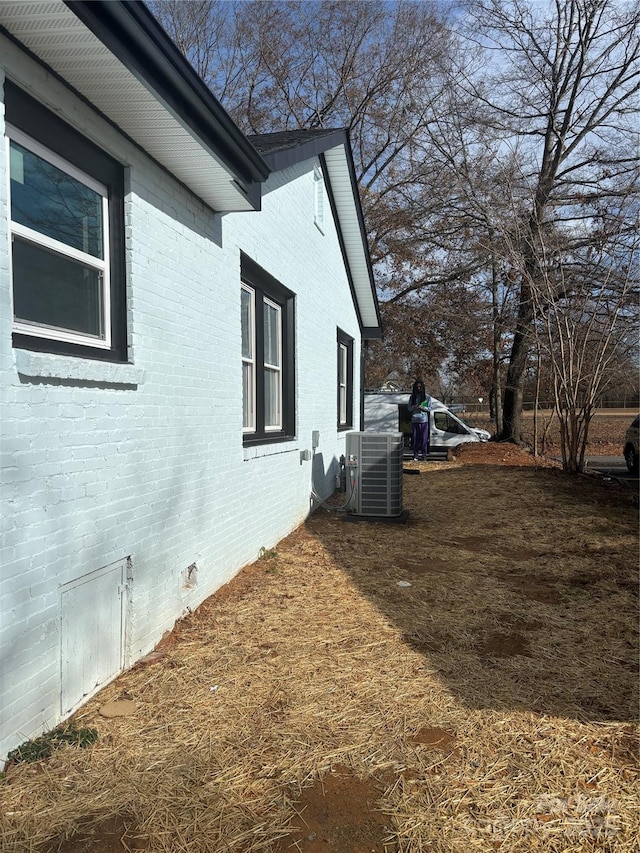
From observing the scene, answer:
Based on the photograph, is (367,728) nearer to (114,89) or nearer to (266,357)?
(114,89)

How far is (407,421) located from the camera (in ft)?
61.7

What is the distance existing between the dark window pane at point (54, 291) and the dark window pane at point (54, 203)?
12cm

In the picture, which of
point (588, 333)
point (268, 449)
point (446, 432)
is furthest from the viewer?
point (446, 432)

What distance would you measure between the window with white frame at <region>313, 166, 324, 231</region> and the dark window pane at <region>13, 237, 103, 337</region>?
5.56 m

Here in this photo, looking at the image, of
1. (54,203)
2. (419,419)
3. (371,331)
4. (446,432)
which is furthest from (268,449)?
(446,432)

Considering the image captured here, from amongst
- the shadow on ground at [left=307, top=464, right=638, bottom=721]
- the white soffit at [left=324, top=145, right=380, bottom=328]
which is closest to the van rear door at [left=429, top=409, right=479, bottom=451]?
the white soffit at [left=324, top=145, right=380, bottom=328]

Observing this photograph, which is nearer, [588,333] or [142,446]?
[142,446]

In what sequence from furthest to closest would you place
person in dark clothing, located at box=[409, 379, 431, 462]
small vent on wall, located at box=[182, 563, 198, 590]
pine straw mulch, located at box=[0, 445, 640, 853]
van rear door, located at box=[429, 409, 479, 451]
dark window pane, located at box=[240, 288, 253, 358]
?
van rear door, located at box=[429, 409, 479, 451] → person in dark clothing, located at box=[409, 379, 431, 462] → dark window pane, located at box=[240, 288, 253, 358] → small vent on wall, located at box=[182, 563, 198, 590] → pine straw mulch, located at box=[0, 445, 640, 853]

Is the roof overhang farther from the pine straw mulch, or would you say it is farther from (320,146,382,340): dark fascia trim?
the pine straw mulch

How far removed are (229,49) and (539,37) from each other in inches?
417

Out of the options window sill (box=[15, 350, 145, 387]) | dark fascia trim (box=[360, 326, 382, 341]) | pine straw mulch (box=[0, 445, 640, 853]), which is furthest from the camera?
dark fascia trim (box=[360, 326, 382, 341])

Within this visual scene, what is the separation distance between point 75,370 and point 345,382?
29.8 ft

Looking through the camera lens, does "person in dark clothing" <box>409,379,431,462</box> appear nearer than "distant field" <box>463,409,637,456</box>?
Yes

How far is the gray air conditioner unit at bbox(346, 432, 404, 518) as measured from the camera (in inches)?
306
